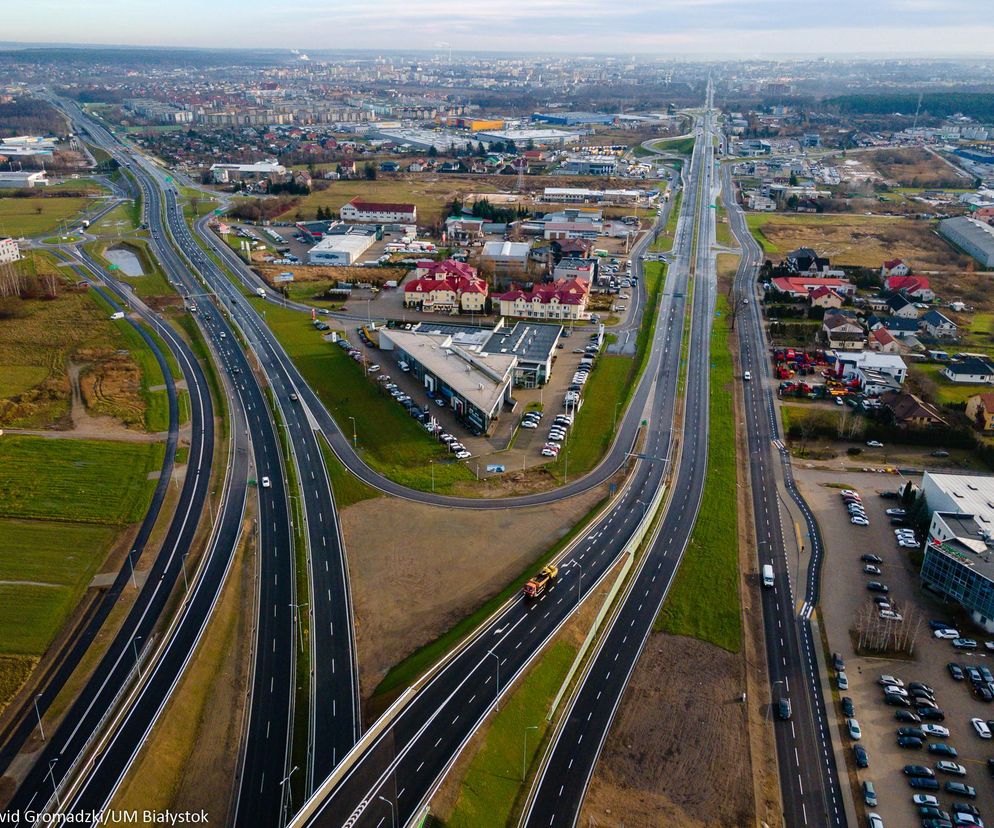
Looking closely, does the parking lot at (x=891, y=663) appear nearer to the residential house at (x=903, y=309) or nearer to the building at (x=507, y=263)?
the residential house at (x=903, y=309)

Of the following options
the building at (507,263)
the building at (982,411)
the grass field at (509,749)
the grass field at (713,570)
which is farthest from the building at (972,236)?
the grass field at (509,749)

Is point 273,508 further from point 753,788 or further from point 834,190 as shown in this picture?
point 834,190

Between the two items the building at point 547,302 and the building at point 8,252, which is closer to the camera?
the building at point 547,302

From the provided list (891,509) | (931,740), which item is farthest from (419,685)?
(891,509)

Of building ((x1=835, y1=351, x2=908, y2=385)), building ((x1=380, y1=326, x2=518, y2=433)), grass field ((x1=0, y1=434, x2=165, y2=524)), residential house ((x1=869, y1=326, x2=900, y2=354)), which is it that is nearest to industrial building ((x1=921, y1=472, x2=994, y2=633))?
building ((x1=835, y1=351, x2=908, y2=385))

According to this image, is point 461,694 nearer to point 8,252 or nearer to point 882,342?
point 882,342

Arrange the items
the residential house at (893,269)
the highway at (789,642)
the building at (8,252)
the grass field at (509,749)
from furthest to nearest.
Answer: the residential house at (893,269), the building at (8,252), the highway at (789,642), the grass field at (509,749)

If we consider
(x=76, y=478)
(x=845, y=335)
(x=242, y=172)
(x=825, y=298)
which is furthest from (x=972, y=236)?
(x=242, y=172)
